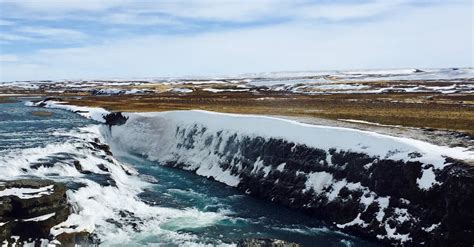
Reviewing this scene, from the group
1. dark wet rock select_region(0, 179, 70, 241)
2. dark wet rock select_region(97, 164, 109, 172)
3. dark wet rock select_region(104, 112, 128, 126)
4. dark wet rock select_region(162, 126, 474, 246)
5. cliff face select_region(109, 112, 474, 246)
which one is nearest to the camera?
dark wet rock select_region(0, 179, 70, 241)

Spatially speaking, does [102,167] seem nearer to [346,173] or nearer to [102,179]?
[102,179]

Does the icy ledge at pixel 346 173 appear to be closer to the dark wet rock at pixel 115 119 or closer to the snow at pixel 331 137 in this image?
the snow at pixel 331 137

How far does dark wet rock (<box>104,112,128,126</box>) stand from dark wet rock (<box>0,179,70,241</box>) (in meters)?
39.7

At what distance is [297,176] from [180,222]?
1061 centimetres

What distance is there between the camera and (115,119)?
66.5 m

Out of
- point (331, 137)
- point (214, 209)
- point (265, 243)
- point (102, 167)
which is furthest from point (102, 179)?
point (331, 137)

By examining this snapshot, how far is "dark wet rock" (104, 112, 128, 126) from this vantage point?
214 ft

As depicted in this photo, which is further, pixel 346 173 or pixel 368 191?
pixel 346 173

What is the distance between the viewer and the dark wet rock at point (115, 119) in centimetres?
6531

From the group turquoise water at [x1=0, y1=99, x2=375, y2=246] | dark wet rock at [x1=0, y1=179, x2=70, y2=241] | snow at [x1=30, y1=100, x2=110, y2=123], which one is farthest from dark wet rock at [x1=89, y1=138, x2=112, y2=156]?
snow at [x1=30, y1=100, x2=110, y2=123]

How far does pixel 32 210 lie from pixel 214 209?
1250 cm

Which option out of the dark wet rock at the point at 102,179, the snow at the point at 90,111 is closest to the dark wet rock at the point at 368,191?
the dark wet rock at the point at 102,179

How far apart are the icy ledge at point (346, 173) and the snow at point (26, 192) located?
661 inches

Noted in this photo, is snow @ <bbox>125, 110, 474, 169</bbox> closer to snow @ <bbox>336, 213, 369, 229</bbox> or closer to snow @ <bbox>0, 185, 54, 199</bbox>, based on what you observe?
snow @ <bbox>336, 213, 369, 229</bbox>
